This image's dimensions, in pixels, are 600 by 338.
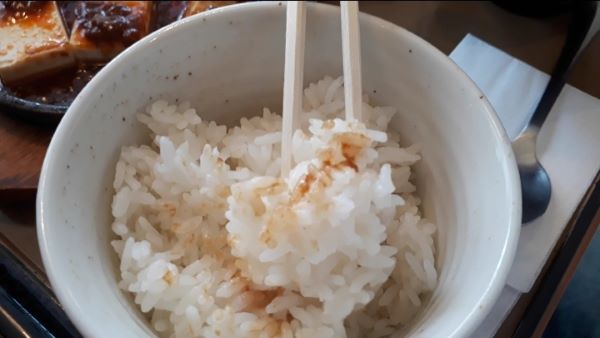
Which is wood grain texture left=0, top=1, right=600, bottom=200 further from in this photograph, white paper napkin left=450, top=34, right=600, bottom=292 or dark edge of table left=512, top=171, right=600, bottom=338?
dark edge of table left=512, top=171, right=600, bottom=338

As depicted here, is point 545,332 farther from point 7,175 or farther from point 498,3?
point 7,175

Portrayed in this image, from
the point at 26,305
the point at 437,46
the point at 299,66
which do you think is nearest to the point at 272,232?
the point at 299,66

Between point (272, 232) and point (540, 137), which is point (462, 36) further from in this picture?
point (272, 232)

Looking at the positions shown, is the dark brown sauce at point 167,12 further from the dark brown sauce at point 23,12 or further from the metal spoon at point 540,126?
the metal spoon at point 540,126

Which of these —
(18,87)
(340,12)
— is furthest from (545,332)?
(18,87)

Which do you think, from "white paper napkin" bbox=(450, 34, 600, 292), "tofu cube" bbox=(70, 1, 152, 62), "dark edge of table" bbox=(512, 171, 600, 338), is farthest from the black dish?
"dark edge of table" bbox=(512, 171, 600, 338)

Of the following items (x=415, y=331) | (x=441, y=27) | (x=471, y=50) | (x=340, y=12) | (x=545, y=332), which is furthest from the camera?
(x=441, y=27)
